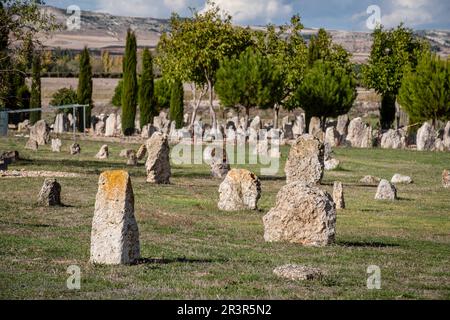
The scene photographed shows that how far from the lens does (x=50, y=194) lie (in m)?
22.2

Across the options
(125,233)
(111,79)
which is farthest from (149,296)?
(111,79)

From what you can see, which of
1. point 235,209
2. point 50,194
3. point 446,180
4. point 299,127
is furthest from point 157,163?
point 299,127

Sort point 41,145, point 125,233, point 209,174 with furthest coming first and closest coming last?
point 41,145 < point 209,174 < point 125,233

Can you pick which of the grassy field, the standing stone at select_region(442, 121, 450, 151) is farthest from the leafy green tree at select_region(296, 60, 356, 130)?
the grassy field

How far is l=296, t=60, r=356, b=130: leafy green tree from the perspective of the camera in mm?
63250

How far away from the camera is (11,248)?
15.5 m

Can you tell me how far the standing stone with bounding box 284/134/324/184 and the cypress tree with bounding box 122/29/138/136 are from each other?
38282 mm

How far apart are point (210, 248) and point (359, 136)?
1597 inches

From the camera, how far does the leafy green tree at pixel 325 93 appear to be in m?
63.2

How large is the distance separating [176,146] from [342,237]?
31685 millimetres

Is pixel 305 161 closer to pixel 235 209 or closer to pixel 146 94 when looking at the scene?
pixel 235 209

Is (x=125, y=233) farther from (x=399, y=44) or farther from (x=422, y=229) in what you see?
(x=399, y=44)

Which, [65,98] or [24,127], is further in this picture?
[65,98]

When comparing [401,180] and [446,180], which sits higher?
[446,180]
